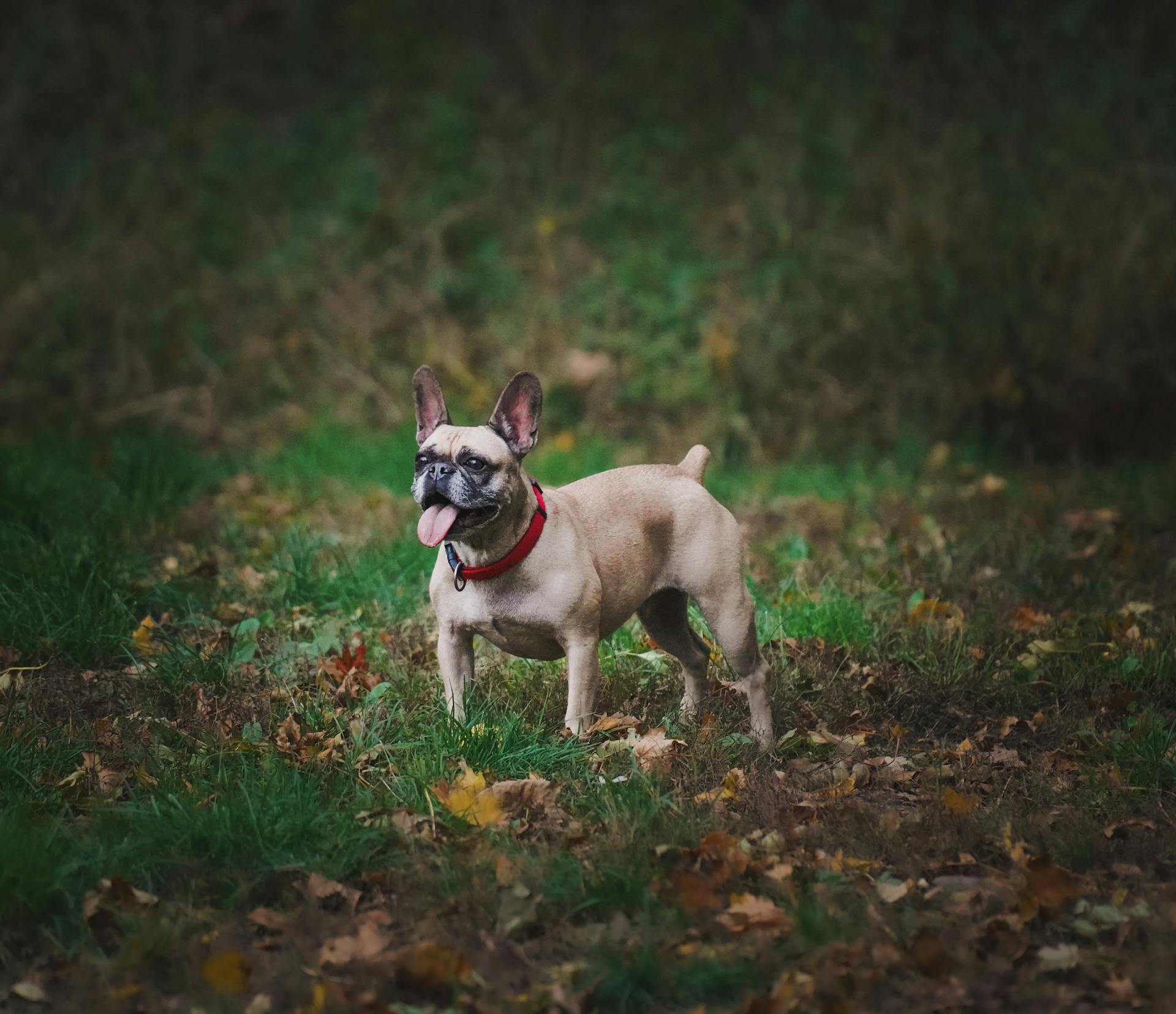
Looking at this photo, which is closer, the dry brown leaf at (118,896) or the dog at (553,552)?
the dry brown leaf at (118,896)

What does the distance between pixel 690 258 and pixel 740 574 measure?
7022 mm

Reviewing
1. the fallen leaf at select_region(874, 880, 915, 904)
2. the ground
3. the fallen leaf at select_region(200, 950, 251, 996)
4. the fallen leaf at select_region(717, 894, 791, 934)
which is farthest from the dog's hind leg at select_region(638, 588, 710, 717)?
the fallen leaf at select_region(200, 950, 251, 996)

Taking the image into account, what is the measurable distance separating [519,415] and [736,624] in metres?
1.02

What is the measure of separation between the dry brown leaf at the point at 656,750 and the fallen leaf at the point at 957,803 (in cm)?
85

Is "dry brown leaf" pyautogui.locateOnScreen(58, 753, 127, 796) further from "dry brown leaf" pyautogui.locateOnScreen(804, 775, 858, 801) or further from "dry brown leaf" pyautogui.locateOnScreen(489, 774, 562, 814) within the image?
"dry brown leaf" pyautogui.locateOnScreen(804, 775, 858, 801)

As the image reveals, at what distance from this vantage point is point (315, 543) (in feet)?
20.6

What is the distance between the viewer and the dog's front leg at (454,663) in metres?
4.35

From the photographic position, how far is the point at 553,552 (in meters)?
4.24

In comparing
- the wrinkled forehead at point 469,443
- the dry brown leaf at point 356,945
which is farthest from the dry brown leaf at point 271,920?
the wrinkled forehead at point 469,443

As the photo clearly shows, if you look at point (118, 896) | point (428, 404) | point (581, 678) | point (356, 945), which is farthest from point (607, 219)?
point (356, 945)

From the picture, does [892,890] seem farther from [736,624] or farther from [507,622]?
[507,622]

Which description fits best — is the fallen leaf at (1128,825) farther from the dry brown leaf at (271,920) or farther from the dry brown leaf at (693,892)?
the dry brown leaf at (271,920)

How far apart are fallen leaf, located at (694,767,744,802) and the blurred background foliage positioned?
582 centimetres

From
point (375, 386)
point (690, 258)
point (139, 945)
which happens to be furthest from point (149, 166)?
point (139, 945)
